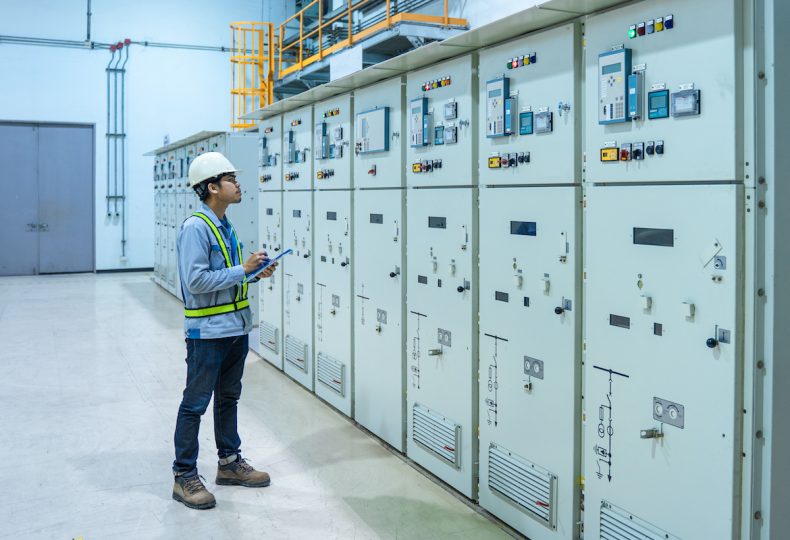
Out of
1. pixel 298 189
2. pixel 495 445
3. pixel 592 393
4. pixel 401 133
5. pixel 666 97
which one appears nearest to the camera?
pixel 666 97

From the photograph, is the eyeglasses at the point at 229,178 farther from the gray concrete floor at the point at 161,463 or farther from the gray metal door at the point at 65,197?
the gray metal door at the point at 65,197

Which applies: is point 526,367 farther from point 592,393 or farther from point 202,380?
point 202,380

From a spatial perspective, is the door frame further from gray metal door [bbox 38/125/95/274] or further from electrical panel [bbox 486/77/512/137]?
electrical panel [bbox 486/77/512/137]

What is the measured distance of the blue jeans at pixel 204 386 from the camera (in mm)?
4176

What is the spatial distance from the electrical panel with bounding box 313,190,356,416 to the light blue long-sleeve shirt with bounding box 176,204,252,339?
5.54ft

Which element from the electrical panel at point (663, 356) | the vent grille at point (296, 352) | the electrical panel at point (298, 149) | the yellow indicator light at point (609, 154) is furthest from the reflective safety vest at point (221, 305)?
the vent grille at point (296, 352)

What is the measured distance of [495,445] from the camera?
160 inches

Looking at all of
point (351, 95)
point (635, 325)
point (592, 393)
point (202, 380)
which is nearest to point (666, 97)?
point (635, 325)

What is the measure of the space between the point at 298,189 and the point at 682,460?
4716 millimetres

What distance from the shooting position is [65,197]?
619 inches

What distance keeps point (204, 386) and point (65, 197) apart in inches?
517

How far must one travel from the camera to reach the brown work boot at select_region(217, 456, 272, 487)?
4.56 metres

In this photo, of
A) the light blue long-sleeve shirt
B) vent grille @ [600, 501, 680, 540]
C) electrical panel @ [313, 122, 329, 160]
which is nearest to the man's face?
the light blue long-sleeve shirt

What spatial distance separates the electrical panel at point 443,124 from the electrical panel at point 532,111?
0.11 meters
